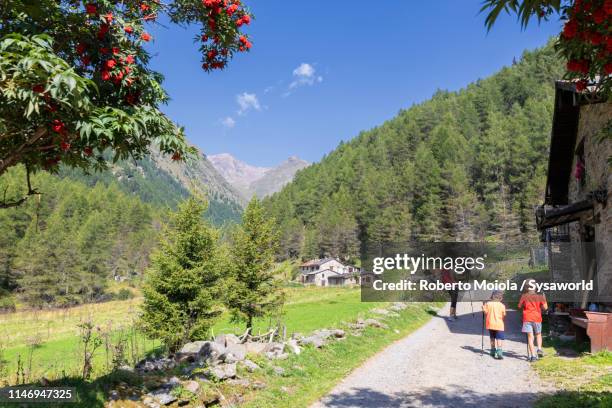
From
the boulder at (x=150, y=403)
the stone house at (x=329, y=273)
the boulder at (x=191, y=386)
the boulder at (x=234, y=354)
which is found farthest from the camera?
the stone house at (x=329, y=273)

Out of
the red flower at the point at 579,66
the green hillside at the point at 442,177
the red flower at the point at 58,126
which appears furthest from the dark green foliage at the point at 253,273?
the green hillside at the point at 442,177

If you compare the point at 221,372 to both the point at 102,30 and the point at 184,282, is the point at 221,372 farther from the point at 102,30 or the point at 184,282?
the point at 184,282

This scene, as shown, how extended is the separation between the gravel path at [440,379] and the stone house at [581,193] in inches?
155

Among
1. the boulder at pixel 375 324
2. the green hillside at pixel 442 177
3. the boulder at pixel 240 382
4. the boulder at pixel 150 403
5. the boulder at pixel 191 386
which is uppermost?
the green hillside at pixel 442 177

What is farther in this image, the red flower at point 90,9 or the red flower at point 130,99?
the red flower at point 130,99

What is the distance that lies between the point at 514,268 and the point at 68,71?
161 ft

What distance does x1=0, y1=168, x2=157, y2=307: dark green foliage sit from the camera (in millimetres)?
74750

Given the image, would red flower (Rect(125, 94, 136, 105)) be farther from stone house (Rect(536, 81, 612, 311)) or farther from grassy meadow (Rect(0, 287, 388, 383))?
stone house (Rect(536, 81, 612, 311))

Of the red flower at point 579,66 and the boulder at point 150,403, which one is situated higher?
the red flower at point 579,66

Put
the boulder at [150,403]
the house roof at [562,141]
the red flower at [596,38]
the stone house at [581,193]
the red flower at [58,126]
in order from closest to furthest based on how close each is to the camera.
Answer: the red flower at [596,38]
the red flower at [58,126]
the boulder at [150,403]
the stone house at [581,193]
the house roof at [562,141]

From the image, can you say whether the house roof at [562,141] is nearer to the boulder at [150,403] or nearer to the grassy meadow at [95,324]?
the grassy meadow at [95,324]

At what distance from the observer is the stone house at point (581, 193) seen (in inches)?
504

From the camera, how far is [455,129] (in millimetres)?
128250

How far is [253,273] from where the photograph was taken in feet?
78.8
